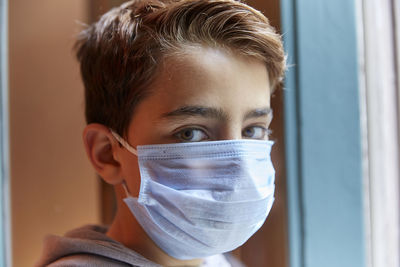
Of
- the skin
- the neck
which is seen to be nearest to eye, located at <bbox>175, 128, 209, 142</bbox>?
the skin

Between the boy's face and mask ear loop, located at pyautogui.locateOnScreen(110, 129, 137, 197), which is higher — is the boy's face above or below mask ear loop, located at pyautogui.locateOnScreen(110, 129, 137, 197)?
above

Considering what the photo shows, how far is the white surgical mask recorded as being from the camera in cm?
60

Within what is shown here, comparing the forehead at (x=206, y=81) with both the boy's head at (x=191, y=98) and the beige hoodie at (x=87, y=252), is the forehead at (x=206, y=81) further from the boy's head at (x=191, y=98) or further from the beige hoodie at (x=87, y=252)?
the beige hoodie at (x=87, y=252)

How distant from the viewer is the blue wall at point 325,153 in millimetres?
676

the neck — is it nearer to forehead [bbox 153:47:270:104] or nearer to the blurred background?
the blurred background

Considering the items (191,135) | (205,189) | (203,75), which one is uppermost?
(203,75)

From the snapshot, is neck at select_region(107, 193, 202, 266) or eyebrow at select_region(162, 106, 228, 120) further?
neck at select_region(107, 193, 202, 266)

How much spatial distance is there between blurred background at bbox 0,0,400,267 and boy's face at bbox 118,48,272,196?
8 centimetres

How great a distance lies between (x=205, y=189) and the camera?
606 millimetres

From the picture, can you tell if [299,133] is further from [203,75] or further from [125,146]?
[125,146]

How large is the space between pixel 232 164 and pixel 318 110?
0.23 metres

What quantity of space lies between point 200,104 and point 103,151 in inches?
9.5

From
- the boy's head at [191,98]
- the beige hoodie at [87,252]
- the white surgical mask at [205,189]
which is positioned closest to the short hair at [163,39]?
the boy's head at [191,98]

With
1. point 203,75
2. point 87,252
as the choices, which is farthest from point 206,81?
point 87,252
